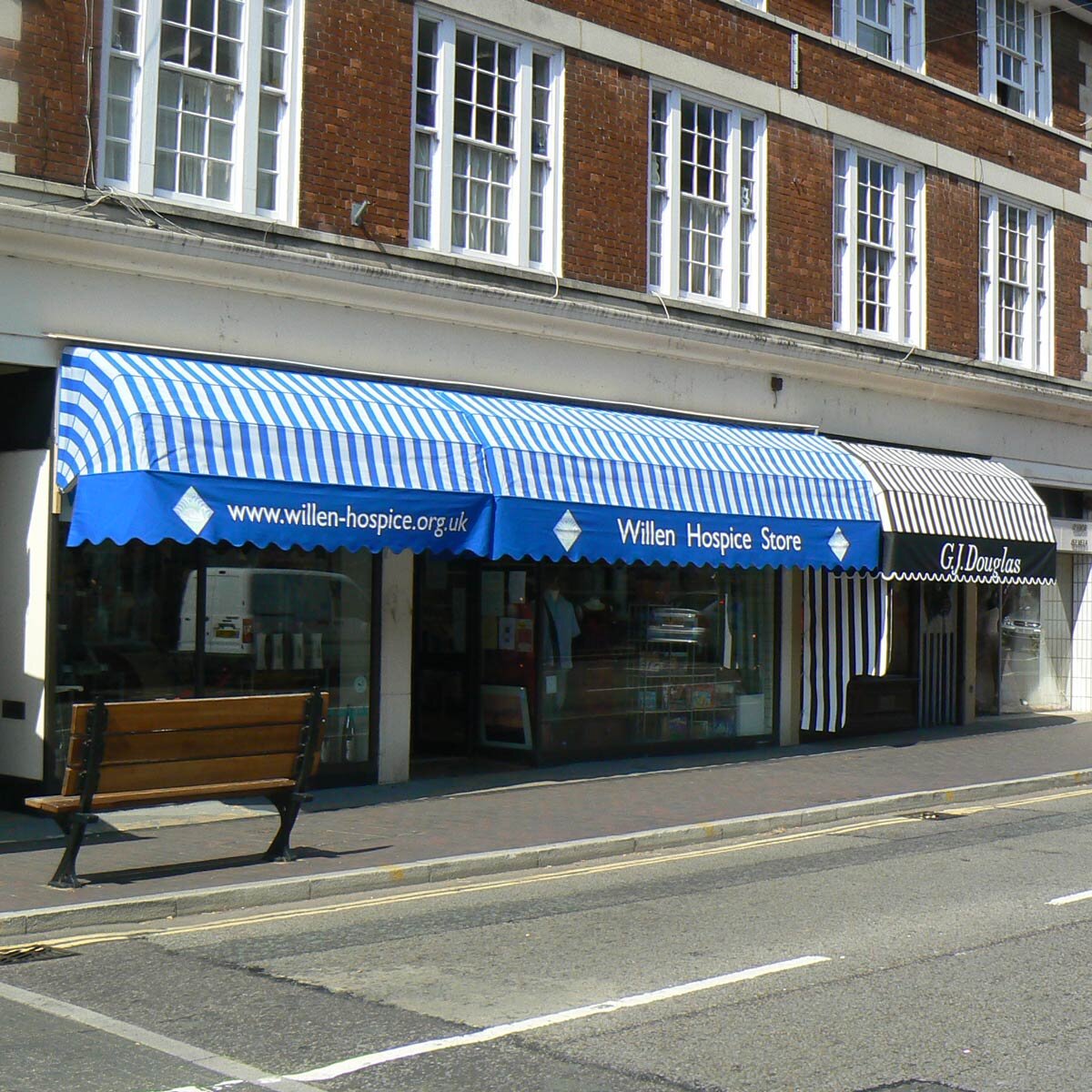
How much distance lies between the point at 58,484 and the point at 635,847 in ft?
16.9

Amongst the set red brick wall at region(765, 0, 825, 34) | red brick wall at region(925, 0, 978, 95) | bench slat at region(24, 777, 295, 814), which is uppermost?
red brick wall at region(925, 0, 978, 95)

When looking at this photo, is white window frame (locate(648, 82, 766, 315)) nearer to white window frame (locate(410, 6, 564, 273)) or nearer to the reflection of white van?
white window frame (locate(410, 6, 564, 273))

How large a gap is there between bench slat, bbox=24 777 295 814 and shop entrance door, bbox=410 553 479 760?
5.59m

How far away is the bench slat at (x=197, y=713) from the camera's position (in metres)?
9.09

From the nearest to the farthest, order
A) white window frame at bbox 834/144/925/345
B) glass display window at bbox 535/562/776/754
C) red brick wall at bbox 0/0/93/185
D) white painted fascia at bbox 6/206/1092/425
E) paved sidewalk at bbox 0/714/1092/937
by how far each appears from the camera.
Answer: paved sidewalk at bbox 0/714/1092/937 < red brick wall at bbox 0/0/93/185 < white painted fascia at bbox 6/206/1092/425 < glass display window at bbox 535/562/776/754 < white window frame at bbox 834/144/925/345

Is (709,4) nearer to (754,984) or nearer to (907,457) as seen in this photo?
(907,457)

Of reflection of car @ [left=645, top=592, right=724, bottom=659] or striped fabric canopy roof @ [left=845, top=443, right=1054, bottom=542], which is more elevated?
striped fabric canopy roof @ [left=845, top=443, right=1054, bottom=542]

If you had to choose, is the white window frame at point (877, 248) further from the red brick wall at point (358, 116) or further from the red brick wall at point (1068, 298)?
the red brick wall at point (358, 116)

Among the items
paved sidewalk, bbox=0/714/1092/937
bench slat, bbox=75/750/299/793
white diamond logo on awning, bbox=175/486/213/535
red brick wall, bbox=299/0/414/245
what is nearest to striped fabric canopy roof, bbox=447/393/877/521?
red brick wall, bbox=299/0/414/245

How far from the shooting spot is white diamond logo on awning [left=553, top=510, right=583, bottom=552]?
42.9ft

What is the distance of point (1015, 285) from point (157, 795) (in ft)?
51.5

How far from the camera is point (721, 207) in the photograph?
55.7 ft

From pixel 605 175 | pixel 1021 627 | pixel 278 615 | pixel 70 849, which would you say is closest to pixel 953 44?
pixel 605 175

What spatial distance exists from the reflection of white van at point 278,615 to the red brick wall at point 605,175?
4239 mm
